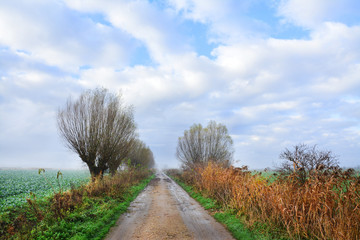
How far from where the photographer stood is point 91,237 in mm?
6785

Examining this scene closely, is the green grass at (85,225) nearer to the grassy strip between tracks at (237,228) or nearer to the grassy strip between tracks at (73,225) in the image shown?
the grassy strip between tracks at (73,225)

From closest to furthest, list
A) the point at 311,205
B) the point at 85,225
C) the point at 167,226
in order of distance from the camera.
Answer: the point at 311,205, the point at 85,225, the point at 167,226

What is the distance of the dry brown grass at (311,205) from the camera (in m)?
5.15

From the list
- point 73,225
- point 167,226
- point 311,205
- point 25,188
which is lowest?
point 25,188

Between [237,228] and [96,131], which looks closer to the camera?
[237,228]

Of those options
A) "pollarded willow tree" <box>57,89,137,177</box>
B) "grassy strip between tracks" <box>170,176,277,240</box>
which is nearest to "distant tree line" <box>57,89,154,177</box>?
"pollarded willow tree" <box>57,89,137,177</box>

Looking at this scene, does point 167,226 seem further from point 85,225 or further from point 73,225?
point 73,225

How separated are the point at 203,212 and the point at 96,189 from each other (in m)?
6.81

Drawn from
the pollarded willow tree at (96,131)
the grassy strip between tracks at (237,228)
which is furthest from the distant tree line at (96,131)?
the grassy strip between tracks at (237,228)

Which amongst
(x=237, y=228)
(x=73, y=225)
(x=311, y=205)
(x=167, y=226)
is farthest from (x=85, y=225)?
(x=311, y=205)

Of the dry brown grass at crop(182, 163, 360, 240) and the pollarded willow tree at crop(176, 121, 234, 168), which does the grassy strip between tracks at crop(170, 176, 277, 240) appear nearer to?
the dry brown grass at crop(182, 163, 360, 240)

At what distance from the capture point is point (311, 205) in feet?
18.7

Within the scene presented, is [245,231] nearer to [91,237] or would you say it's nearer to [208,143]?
[91,237]

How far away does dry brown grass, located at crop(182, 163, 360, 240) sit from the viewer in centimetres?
515
